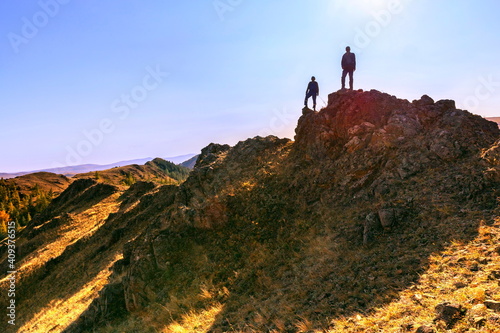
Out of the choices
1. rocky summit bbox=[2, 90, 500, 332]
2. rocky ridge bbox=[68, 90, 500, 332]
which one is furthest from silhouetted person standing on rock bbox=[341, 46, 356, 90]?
rocky ridge bbox=[68, 90, 500, 332]

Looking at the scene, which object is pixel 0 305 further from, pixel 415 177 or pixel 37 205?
pixel 37 205

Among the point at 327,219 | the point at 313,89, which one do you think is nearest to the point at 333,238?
the point at 327,219

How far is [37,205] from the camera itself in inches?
4665

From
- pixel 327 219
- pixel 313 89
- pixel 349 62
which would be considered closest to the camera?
pixel 327 219

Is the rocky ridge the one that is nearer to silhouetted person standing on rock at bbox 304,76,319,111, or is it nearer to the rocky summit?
the rocky summit

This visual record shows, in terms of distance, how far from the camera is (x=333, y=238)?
13961 millimetres

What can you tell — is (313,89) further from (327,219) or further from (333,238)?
(333,238)

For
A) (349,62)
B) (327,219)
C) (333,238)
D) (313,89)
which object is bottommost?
(333,238)

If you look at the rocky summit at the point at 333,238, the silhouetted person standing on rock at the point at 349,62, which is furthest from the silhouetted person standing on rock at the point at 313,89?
the silhouetted person standing on rock at the point at 349,62

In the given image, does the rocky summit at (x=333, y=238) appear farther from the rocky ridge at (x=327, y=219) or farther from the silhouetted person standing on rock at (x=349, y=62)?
the silhouetted person standing on rock at (x=349, y=62)

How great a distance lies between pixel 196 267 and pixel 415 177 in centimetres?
1385

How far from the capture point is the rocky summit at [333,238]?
878cm

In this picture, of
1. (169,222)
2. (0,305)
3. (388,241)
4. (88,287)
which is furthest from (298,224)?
(0,305)

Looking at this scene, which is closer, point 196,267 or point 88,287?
point 196,267
